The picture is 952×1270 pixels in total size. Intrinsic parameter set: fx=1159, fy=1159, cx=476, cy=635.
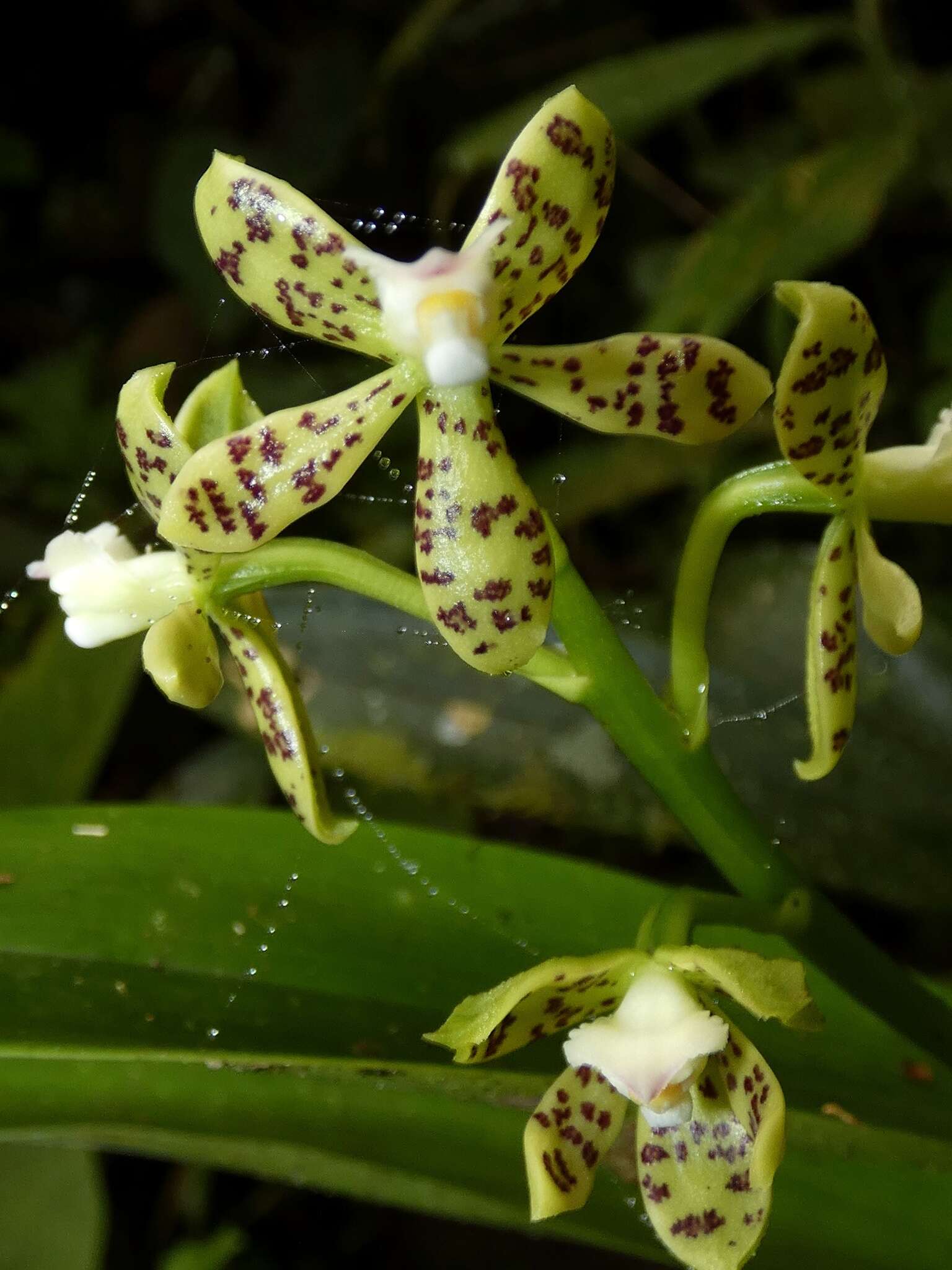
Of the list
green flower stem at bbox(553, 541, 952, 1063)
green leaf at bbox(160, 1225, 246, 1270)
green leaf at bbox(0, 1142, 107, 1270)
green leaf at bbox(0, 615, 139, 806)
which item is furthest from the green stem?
green leaf at bbox(160, 1225, 246, 1270)

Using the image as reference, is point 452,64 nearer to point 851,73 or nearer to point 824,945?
point 851,73

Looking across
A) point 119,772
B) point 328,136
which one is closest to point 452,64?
point 328,136

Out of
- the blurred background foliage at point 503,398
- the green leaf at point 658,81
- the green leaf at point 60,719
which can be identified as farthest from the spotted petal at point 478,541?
the green leaf at point 658,81

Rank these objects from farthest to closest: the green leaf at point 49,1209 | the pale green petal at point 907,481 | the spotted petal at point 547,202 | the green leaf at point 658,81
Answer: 1. the green leaf at point 658,81
2. the green leaf at point 49,1209
3. the pale green petal at point 907,481
4. the spotted petal at point 547,202

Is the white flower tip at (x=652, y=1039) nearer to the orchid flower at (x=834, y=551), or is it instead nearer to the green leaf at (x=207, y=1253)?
the orchid flower at (x=834, y=551)

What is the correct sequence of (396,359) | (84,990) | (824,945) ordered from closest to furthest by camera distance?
1. (396,359)
2. (824,945)
3. (84,990)

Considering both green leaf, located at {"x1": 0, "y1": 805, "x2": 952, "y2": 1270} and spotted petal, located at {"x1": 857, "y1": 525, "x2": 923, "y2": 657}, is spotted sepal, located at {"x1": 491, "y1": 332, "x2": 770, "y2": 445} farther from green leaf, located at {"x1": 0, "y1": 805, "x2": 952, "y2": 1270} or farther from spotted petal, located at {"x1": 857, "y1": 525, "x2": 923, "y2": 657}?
green leaf, located at {"x1": 0, "y1": 805, "x2": 952, "y2": 1270}
